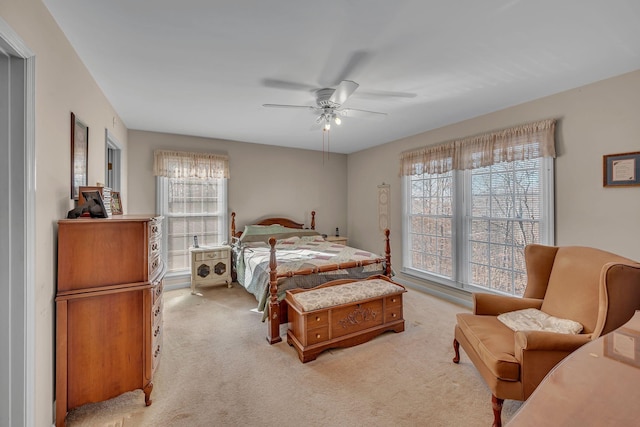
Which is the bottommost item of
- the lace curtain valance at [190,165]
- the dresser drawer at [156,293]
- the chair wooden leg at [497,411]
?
the chair wooden leg at [497,411]

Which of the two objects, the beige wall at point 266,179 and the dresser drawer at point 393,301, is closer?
the dresser drawer at point 393,301

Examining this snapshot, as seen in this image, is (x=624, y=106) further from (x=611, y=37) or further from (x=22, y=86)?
(x=22, y=86)

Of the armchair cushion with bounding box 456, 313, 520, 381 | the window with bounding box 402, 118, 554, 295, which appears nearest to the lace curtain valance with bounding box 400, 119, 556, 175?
the window with bounding box 402, 118, 554, 295

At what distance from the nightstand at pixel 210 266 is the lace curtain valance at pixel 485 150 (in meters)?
3.36

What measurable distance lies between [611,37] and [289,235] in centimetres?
447

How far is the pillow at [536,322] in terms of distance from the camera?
1.89m

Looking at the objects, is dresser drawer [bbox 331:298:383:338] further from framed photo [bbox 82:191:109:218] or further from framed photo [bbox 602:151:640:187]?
framed photo [bbox 602:151:640:187]

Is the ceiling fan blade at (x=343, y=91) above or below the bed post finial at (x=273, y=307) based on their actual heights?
above

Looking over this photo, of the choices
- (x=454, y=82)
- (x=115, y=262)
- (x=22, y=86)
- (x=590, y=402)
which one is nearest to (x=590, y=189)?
(x=454, y=82)

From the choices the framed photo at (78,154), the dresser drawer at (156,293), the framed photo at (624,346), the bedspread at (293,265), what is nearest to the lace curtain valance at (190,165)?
the bedspread at (293,265)

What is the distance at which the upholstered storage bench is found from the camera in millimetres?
2631

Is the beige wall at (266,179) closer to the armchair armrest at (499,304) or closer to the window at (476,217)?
the window at (476,217)

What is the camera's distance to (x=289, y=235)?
5.18 m

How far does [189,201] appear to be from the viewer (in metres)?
4.78
